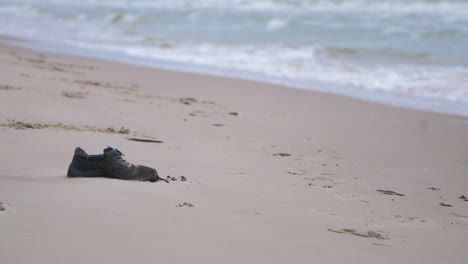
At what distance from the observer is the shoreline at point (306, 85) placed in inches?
395

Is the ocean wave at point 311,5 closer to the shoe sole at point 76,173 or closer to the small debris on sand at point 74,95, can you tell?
the small debris on sand at point 74,95

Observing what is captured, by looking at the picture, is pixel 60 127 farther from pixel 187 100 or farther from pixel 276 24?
pixel 276 24

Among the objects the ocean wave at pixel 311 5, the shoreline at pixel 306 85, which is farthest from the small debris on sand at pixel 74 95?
the ocean wave at pixel 311 5

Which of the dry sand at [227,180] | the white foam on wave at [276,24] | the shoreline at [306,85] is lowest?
the dry sand at [227,180]

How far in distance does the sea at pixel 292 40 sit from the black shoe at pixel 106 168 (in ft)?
19.7

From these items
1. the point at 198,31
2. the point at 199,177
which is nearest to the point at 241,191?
the point at 199,177

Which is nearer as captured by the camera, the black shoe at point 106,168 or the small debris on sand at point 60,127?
the black shoe at point 106,168

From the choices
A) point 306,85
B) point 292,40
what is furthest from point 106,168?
Answer: point 292,40

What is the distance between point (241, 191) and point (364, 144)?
2.91 metres

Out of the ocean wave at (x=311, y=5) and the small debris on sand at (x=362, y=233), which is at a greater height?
the ocean wave at (x=311, y=5)

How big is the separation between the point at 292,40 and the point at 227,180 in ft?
45.6

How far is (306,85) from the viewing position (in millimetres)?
11773

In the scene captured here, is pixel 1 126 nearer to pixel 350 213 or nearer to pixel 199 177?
pixel 199 177

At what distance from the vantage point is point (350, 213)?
4.32 m
